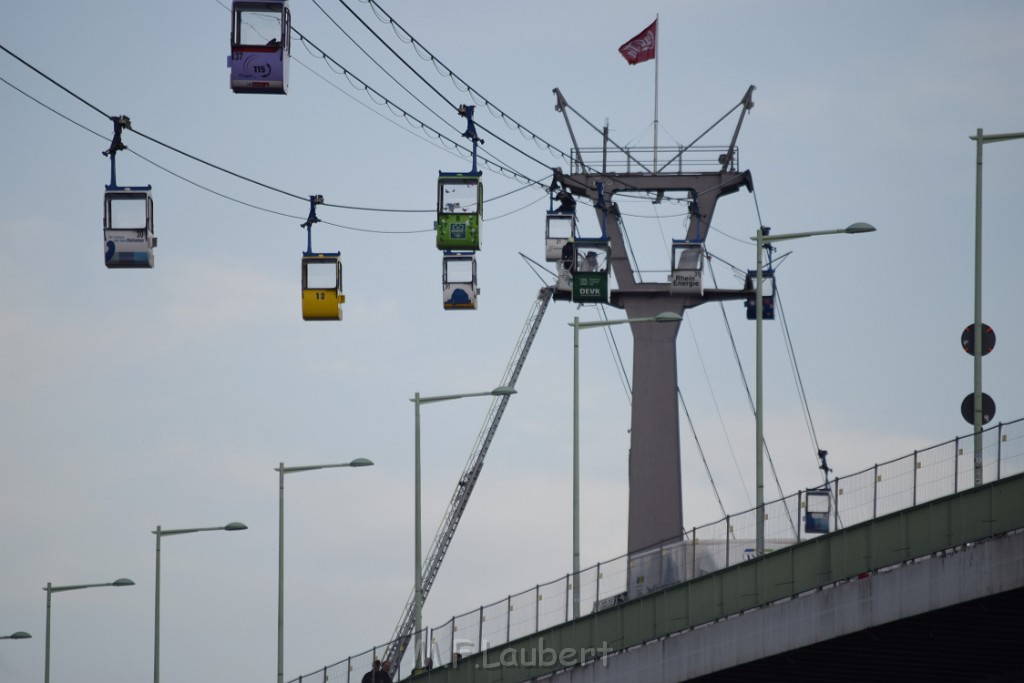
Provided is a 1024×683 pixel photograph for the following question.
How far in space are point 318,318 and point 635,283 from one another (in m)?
47.0

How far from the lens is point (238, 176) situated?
46.8 meters

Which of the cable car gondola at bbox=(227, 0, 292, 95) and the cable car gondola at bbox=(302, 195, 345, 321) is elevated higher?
the cable car gondola at bbox=(227, 0, 292, 95)

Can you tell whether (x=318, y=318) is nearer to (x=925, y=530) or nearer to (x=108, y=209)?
(x=108, y=209)

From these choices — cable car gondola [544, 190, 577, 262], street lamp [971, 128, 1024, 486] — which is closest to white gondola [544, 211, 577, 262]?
cable car gondola [544, 190, 577, 262]

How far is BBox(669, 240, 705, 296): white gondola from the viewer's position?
79938mm

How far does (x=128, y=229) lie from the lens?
42.9m

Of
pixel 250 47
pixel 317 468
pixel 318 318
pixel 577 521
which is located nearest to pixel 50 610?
pixel 317 468

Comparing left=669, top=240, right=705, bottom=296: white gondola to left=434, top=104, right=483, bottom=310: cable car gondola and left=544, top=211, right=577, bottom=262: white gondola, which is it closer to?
left=544, top=211, right=577, bottom=262: white gondola

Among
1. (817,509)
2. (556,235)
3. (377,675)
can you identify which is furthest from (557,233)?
(817,509)

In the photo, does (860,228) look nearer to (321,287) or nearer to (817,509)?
(817,509)

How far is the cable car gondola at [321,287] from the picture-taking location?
48062mm

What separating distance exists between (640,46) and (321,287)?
131 ft

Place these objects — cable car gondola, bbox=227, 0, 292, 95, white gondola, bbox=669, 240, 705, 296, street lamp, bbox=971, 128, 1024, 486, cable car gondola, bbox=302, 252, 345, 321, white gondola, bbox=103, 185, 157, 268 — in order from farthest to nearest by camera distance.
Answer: white gondola, bbox=669, 240, 705, 296 < street lamp, bbox=971, 128, 1024, 486 < cable car gondola, bbox=302, 252, 345, 321 < white gondola, bbox=103, 185, 157, 268 < cable car gondola, bbox=227, 0, 292, 95

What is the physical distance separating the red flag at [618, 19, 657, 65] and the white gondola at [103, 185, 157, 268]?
44.0m
